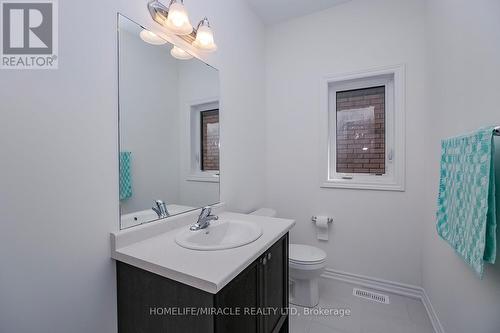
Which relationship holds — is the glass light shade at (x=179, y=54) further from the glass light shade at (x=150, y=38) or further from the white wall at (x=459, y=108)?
the white wall at (x=459, y=108)

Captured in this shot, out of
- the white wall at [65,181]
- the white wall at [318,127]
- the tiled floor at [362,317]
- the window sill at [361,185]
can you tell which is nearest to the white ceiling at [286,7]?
the white wall at [318,127]

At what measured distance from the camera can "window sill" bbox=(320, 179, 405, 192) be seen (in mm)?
1982

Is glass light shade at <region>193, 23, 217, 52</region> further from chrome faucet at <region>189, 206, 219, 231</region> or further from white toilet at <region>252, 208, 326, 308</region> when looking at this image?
white toilet at <region>252, 208, 326, 308</region>

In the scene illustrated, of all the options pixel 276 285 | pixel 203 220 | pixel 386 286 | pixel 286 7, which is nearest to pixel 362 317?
pixel 386 286

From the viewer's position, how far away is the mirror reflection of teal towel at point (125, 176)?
109cm

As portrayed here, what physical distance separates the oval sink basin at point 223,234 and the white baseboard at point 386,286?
137 cm

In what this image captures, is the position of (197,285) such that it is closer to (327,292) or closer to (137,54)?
(137,54)

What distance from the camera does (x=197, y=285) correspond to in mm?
794

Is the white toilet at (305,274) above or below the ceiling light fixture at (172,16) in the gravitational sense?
below

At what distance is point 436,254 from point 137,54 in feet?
7.69

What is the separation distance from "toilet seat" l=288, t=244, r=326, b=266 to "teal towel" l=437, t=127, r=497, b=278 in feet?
2.87

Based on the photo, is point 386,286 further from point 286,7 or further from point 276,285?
point 286,7

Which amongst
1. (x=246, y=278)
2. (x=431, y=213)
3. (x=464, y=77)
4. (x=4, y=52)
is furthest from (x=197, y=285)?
(x=431, y=213)

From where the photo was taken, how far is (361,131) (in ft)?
7.36
